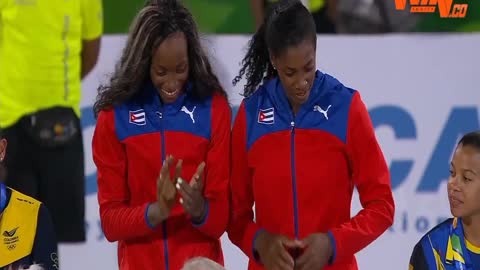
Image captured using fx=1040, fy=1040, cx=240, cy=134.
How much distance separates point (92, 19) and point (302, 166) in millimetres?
1523

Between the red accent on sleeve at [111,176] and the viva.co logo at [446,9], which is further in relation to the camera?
the viva.co logo at [446,9]

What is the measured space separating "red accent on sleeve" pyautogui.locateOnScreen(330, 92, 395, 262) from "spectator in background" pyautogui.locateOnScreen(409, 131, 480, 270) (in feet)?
0.39

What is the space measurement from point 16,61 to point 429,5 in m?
1.55

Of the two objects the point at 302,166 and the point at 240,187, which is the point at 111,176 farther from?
the point at 302,166

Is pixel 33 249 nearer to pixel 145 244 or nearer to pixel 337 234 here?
pixel 145 244

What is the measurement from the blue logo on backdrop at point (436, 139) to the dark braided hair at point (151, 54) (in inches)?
56.7

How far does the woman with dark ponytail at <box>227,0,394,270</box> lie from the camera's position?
244 centimetres

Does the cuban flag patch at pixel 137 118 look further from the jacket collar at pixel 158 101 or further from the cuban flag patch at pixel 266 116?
the cuban flag patch at pixel 266 116

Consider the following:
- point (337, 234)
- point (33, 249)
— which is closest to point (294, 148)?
point (337, 234)

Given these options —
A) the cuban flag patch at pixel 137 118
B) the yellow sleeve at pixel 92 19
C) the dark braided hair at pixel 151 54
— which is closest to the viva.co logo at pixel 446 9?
the yellow sleeve at pixel 92 19

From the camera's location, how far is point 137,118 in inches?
101

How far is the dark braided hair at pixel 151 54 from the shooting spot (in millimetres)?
2531

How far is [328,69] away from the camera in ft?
12.8

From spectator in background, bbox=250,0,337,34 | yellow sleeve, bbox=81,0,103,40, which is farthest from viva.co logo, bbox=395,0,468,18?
yellow sleeve, bbox=81,0,103,40
